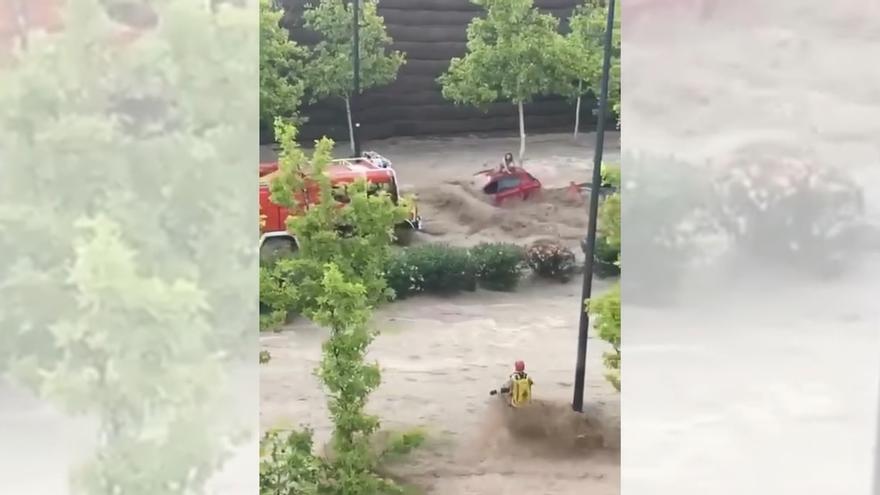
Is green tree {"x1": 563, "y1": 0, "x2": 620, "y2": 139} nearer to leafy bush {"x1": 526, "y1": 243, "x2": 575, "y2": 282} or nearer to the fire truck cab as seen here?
leafy bush {"x1": 526, "y1": 243, "x2": 575, "y2": 282}

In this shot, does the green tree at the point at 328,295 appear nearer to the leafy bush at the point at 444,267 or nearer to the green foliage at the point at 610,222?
the leafy bush at the point at 444,267

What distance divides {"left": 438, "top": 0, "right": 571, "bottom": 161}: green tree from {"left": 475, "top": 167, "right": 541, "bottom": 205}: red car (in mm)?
45

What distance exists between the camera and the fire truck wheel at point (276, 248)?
1.60 m

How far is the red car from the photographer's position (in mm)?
1677

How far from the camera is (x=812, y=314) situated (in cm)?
154

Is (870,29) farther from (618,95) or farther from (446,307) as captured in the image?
(446,307)

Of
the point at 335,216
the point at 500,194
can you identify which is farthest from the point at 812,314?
the point at 335,216

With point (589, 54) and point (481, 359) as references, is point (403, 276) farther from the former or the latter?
point (589, 54)

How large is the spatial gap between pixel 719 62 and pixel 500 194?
42 cm

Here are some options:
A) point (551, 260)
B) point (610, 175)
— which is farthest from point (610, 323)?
point (610, 175)

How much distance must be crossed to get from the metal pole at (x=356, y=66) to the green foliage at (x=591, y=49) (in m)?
0.37

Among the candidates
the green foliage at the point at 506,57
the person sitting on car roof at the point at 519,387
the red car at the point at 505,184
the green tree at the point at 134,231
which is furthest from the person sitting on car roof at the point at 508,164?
the green tree at the point at 134,231

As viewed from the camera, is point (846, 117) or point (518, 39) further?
point (518, 39)

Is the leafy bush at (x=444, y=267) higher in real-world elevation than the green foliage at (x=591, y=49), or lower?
lower
